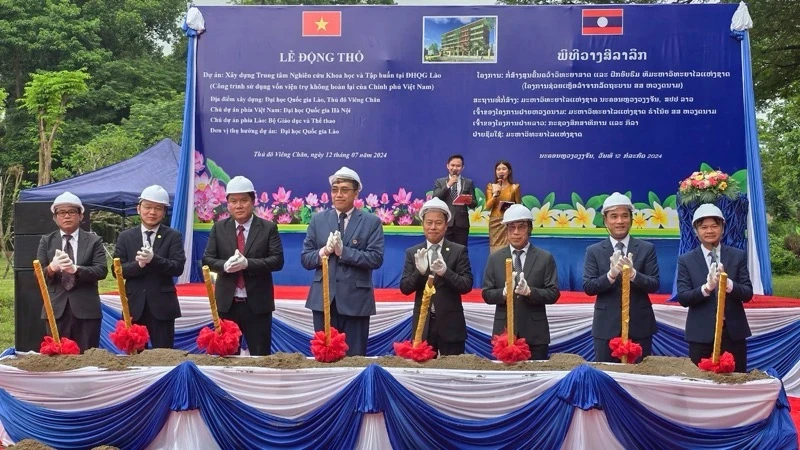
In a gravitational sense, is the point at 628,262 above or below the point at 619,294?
above

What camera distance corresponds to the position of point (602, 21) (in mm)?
7703

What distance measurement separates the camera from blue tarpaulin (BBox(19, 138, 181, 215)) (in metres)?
10.0

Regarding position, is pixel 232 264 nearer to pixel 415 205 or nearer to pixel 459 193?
pixel 459 193

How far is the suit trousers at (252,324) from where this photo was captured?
4.66 m

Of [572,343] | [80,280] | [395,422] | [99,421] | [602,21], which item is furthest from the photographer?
[602,21]

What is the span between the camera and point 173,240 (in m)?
4.77

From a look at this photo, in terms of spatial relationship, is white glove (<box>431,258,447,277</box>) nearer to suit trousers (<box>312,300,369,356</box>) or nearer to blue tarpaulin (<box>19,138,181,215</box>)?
suit trousers (<box>312,300,369,356</box>)

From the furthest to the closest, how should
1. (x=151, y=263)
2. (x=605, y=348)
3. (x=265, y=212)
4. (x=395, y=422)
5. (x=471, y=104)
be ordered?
(x=265, y=212) < (x=471, y=104) < (x=151, y=263) < (x=605, y=348) < (x=395, y=422)

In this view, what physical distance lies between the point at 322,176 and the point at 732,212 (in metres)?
3.51

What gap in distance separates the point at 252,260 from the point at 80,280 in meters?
0.99

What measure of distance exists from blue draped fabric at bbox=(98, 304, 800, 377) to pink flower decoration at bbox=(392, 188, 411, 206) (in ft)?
6.37

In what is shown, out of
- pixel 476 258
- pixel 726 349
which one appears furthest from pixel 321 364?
pixel 476 258

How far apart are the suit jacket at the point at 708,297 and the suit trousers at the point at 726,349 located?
3 centimetres

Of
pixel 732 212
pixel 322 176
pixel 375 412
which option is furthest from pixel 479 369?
pixel 322 176
